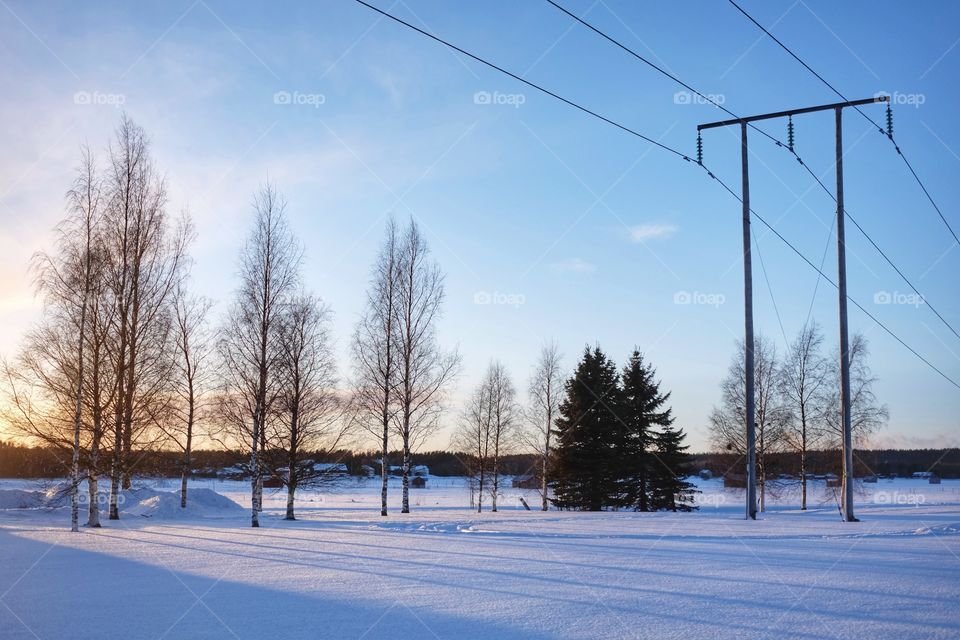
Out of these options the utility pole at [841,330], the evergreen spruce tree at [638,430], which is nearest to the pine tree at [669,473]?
the evergreen spruce tree at [638,430]

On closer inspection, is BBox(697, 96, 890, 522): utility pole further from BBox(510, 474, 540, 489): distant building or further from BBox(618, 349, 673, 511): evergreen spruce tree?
BBox(510, 474, 540, 489): distant building

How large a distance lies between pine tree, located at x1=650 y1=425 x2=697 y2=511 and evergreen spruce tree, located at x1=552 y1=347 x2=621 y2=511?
2.73m

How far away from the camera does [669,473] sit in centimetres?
4494

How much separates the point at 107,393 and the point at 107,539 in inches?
321

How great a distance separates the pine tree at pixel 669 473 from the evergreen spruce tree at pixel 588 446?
273 cm

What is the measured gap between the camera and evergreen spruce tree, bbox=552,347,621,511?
43.2 m

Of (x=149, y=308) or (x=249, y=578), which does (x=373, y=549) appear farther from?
(x=149, y=308)

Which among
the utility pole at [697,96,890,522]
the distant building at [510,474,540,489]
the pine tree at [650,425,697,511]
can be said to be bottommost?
the distant building at [510,474,540,489]

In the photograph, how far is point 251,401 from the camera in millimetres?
25781

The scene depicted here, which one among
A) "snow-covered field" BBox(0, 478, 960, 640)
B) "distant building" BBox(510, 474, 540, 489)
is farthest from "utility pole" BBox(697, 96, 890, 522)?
"distant building" BBox(510, 474, 540, 489)

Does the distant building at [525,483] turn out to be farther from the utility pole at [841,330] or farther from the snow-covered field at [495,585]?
the snow-covered field at [495,585]

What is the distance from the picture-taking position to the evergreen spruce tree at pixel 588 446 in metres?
43.2

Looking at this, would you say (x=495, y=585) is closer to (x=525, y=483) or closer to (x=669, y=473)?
(x=669, y=473)

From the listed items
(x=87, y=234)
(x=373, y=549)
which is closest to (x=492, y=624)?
(x=373, y=549)
